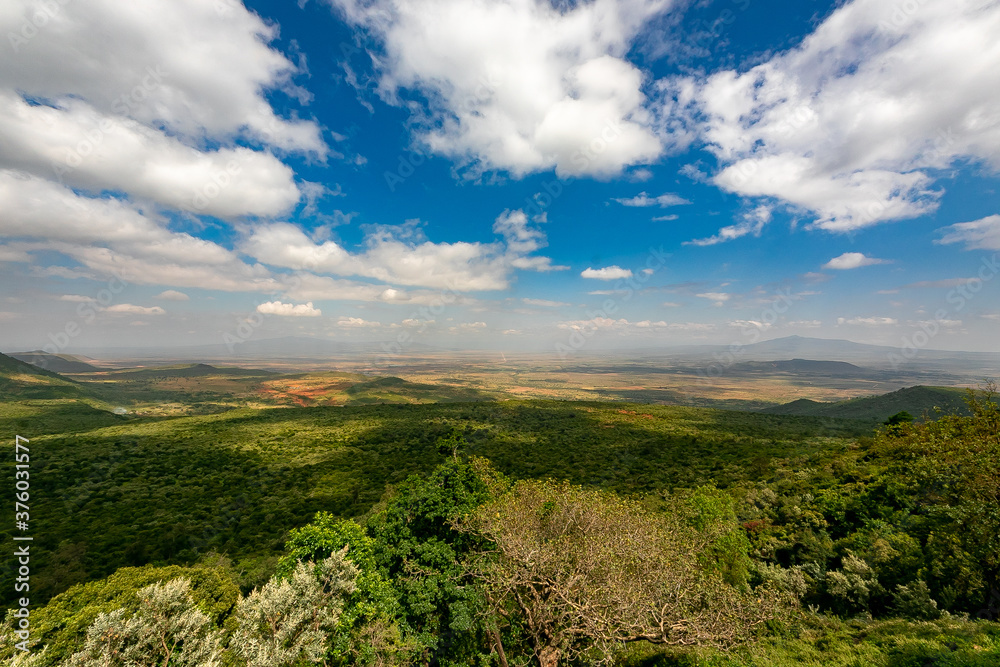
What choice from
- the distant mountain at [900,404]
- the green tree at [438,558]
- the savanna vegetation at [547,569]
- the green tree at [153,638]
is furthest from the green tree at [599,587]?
the distant mountain at [900,404]

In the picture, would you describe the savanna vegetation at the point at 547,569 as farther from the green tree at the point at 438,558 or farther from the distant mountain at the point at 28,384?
the distant mountain at the point at 28,384

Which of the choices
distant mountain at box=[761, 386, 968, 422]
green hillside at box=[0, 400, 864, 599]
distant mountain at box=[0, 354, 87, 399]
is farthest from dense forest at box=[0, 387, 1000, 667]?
distant mountain at box=[0, 354, 87, 399]

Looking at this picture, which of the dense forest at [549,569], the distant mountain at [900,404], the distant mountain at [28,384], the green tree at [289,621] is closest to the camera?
the green tree at [289,621]

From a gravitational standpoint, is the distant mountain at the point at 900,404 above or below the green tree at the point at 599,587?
below

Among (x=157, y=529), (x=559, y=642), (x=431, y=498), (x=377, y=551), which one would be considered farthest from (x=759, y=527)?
(x=157, y=529)

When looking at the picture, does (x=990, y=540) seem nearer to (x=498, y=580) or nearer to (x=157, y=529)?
(x=498, y=580)

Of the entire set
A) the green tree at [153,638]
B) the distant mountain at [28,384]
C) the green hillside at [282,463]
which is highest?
the green tree at [153,638]

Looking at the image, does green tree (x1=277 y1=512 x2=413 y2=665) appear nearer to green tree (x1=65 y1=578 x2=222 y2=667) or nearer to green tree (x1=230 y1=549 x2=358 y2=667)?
green tree (x1=230 y1=549 x2=358 y2=667)
